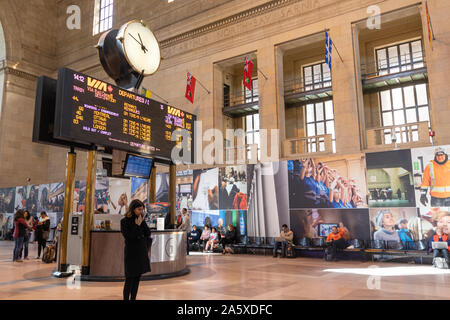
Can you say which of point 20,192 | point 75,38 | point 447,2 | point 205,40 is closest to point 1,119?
point 20,192

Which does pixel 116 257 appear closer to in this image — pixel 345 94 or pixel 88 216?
pixel 88 216

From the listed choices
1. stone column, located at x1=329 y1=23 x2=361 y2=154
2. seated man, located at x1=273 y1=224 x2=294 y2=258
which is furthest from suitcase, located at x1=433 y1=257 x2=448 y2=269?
stone column, located at x1=329 y1=23 x2=361 y2=154

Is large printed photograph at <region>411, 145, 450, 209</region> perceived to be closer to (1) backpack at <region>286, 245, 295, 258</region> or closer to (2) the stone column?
(2) the stone column

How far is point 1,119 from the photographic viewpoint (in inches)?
978

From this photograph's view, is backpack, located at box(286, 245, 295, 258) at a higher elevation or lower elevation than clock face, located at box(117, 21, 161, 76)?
lower

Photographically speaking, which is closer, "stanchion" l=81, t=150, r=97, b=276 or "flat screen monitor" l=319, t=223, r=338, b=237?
"stanchion" l=81, t=150, r=97, b=276

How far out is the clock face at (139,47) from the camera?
8.17 metres

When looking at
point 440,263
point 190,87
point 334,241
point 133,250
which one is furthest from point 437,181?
point 190,87

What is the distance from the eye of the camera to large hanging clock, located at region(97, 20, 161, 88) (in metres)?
8.20

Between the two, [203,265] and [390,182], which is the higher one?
[390,182]

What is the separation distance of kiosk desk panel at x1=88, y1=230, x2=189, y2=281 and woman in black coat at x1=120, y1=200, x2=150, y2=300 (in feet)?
10.9

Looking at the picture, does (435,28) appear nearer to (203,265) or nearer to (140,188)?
(203,265)

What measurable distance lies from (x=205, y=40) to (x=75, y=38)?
43.0ft

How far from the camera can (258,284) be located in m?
7.08
